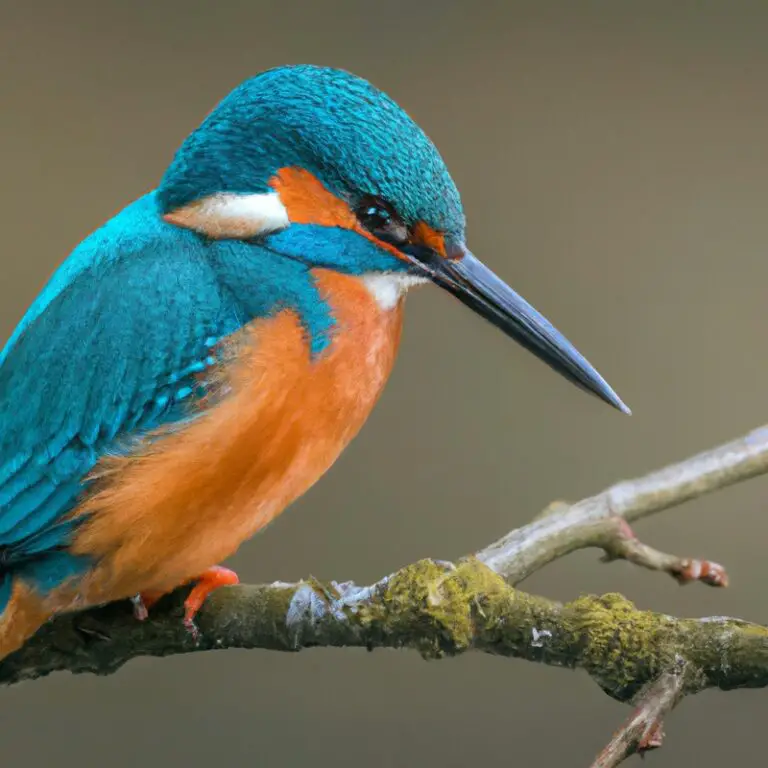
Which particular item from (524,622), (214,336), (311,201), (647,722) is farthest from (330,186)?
(647,722)

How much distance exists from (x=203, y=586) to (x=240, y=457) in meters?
0.20

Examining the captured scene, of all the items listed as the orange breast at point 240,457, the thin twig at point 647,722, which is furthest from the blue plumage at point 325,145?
the thin twig at point 647,722

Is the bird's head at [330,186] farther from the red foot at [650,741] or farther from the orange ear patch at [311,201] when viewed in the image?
the red foot at [650,741]

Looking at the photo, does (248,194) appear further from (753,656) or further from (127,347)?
(753,656)

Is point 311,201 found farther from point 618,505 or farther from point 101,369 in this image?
point 618,505

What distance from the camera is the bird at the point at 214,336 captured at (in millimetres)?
971

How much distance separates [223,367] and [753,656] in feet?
1.65

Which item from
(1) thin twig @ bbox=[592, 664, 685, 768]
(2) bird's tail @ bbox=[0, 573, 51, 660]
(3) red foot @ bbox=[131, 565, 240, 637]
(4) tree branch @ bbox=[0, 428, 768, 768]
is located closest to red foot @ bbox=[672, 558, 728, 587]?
(4) tree branch @ bbox=[0, 428, 768, 768]

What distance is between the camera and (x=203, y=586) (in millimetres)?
1125

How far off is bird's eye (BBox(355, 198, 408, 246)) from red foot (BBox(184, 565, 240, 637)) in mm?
380

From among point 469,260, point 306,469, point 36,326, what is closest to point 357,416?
point 306,469

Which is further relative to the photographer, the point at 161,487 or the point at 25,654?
the point at 25,654

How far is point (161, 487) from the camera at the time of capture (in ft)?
3.28

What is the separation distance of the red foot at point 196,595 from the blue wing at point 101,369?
0.46ft
